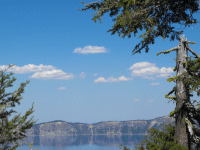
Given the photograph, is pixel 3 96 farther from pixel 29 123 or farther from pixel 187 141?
pixel 187 141

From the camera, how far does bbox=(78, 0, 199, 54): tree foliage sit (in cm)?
895

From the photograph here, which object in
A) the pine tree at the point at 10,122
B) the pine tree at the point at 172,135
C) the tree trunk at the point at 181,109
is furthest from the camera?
the tree trunk at the point at 181,109

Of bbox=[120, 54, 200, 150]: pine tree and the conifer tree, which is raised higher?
the conifer tree

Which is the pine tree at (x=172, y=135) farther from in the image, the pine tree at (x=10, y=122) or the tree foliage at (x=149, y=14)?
the pine tree at (x=10, y=122)

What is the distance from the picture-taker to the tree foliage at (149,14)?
29.4ft

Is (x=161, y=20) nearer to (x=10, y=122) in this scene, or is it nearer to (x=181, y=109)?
(x=181, y=109)

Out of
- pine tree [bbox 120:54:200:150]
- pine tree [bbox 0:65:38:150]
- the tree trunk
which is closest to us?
pine tree [bbox 0:65:38:150]

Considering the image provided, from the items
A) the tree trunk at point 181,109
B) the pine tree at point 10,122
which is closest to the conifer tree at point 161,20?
the tree trunk at point 181,109

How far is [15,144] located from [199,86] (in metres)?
8.00

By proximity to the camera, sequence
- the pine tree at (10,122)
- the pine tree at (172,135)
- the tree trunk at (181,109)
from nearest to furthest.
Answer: the pine tree at (10,122), the pine tree at (172,135), the tree trunk at (181,109)

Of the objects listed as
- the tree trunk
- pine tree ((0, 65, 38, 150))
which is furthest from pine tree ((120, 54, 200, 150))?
pine tree ((0, 65, 38, 150))

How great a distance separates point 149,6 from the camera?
9.41 m

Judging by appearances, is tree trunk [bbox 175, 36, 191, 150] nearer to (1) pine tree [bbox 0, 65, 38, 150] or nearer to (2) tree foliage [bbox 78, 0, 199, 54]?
(2) tree foliage [bbox 78, 0, 199, 54]

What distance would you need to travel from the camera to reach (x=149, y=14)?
9.81 meters
